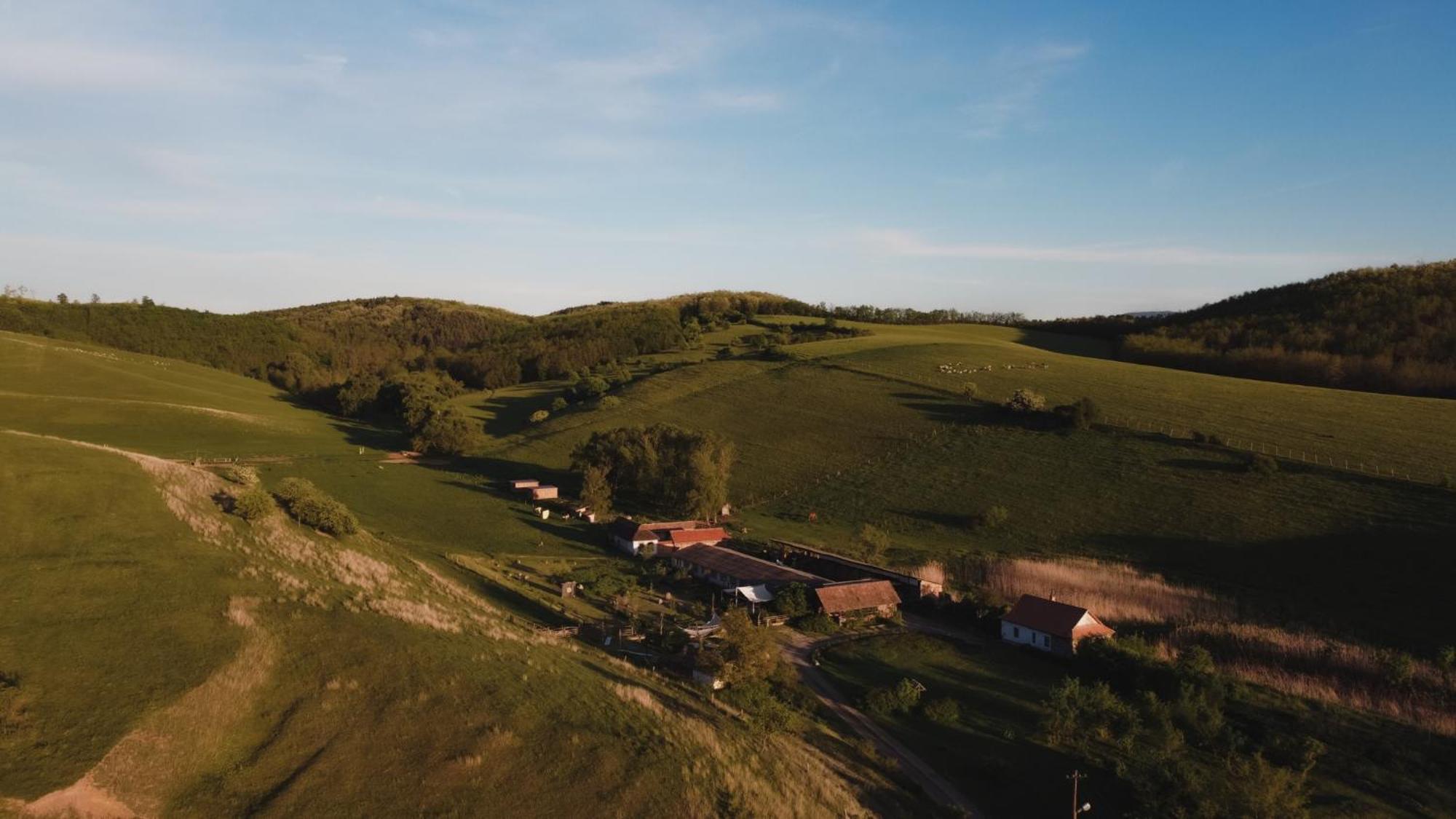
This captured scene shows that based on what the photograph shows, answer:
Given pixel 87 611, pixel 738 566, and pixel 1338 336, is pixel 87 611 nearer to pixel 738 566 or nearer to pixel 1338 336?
pixel 738 566

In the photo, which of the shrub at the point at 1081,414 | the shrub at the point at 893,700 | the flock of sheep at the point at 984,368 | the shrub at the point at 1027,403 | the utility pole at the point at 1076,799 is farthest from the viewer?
the flock of sheep at the point at 984,368

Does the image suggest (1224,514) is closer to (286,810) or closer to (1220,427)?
(1220,427)

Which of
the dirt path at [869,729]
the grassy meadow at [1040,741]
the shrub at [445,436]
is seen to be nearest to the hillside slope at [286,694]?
the dirt path at [869,729]

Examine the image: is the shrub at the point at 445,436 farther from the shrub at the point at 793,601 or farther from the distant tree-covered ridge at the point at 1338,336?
the distant tree-covered ridge at the point at 1338,336

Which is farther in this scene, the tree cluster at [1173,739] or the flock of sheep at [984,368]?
the flock of sheep at [984,368]

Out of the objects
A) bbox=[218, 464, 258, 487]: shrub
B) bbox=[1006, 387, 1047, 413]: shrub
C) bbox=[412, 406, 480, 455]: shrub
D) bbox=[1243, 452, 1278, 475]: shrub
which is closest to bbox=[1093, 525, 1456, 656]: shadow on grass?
bbox=[1243, 452, 1278, 475]: shrub

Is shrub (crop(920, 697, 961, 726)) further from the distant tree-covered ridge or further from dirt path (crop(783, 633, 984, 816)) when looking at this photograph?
the distant tree-covered ridge

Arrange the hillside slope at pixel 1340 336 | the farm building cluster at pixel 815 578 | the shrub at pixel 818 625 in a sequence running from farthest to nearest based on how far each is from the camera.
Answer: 1. the hillside slope at pixel 1340 336
2. the shrub at pixel 818 625
3. the farm building cluster at pixel 815 578
